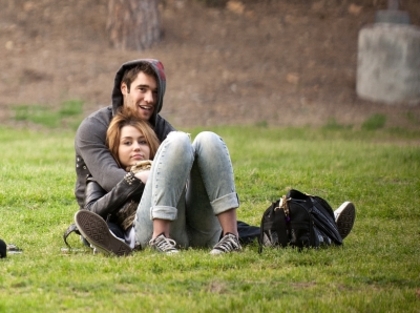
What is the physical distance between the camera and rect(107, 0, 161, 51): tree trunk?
696 inches

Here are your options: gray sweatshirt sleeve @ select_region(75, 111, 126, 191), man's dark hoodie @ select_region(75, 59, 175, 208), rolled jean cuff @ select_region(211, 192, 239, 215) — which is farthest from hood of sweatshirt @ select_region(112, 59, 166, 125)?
rolled jean cuff @ select_region(211, 192, 239, 215)

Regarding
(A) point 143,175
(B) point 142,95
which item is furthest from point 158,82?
(A) point 143,175

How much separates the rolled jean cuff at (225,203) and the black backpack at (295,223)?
1.04ft

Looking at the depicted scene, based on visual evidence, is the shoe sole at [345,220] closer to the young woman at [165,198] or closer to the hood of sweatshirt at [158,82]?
the young woman at [165,198]

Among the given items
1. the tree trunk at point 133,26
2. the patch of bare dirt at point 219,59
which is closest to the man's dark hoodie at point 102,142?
the patch of bare dirt at point 219,59

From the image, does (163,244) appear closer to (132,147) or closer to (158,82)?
(132,147)

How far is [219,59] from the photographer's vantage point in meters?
18.4

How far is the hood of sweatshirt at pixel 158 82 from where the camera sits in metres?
7.10

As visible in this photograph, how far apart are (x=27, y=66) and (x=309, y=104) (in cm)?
463

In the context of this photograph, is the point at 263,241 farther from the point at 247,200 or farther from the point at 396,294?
Result: the point at 247,200

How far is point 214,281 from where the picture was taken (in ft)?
19.6

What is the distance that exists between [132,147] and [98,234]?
794 millimetres

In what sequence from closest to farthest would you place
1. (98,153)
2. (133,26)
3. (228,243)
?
(228,243), (98,153), (133,26)

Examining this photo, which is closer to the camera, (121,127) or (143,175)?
(143,175)
